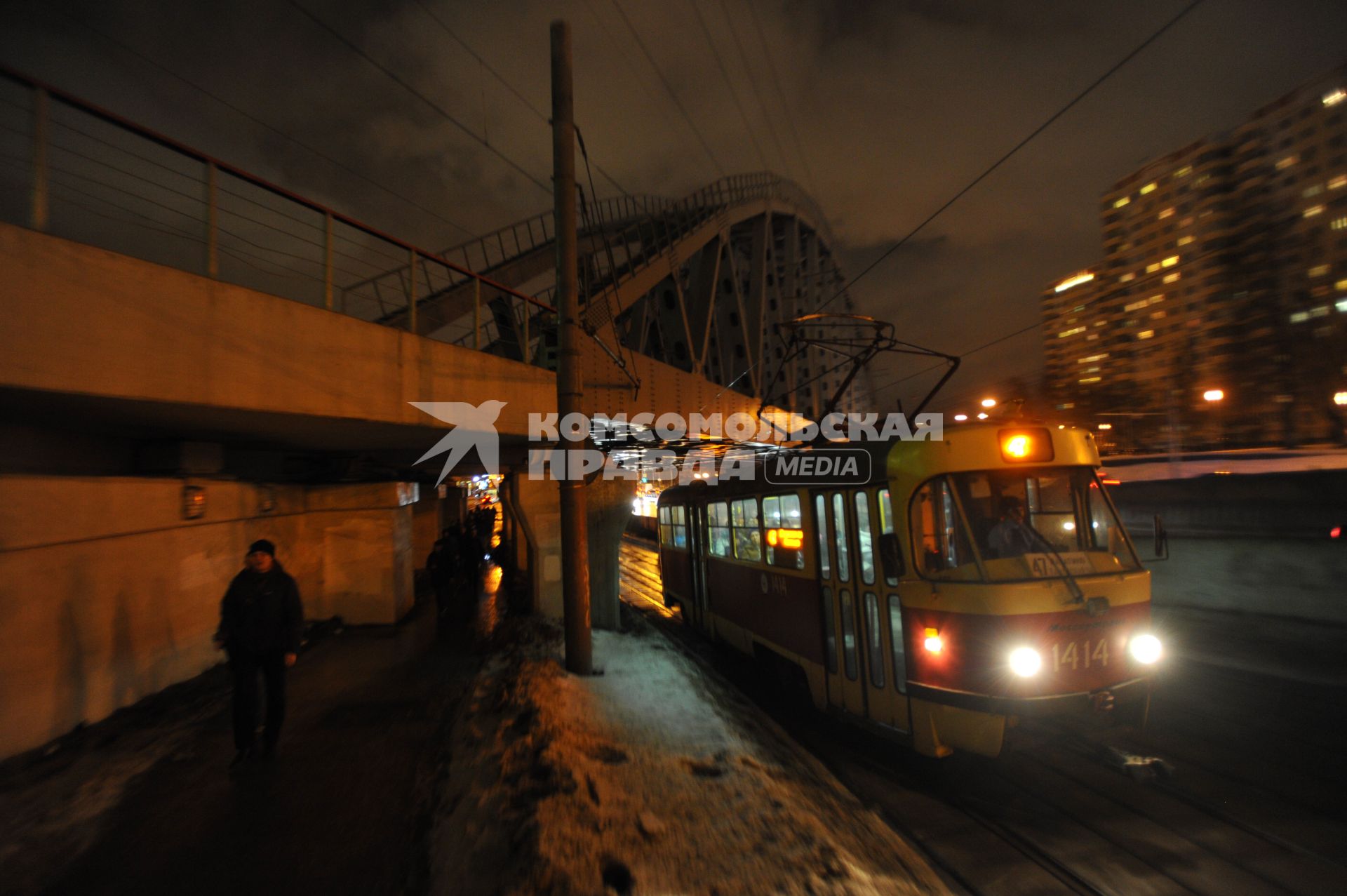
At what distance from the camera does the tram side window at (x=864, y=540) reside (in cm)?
603

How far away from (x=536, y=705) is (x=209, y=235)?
5.75m

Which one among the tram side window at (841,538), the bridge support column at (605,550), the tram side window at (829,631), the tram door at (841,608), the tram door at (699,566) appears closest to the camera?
the tram door at (841,608)

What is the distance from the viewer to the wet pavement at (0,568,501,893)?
374cm

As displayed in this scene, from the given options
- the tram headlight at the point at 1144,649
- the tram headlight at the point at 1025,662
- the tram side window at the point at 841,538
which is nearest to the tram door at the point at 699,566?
the tram side window at the point at 841,538

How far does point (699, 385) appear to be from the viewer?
1658cm

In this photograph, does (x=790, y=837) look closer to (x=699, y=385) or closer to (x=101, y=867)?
(x=101, y=867)

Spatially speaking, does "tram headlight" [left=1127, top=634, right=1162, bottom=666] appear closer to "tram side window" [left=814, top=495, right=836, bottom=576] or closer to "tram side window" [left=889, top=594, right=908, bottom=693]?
"tram side window" [left=889, top=594, right=908, bottom=693]

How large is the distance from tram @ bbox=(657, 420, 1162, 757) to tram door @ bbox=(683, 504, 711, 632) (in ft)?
12.4

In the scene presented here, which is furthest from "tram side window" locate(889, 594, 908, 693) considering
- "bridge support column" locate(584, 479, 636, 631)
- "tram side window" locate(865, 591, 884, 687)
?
"bridge support column" locate(584, 479, 636, 631)

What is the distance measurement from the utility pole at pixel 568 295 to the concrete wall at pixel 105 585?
14.6 ft

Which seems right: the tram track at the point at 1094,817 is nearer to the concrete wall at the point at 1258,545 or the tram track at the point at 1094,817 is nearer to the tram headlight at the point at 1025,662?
the tram headlight at the point at 1025,662

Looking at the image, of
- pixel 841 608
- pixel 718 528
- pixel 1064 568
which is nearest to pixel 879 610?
pixel 841 608

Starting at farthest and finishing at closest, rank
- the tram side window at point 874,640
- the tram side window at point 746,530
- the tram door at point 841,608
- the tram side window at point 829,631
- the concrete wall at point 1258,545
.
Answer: the concrete wall at point 1258,545 → the tram side window at point 746,530 → the tram side window at point 829,631 → the tram door at point 841,608 → the tram side window at point 874,640

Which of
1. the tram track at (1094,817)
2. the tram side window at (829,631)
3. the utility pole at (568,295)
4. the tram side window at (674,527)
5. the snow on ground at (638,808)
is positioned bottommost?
the tram track at (1094,817)
